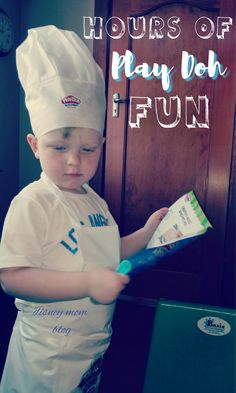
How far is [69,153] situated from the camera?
0.71 metres

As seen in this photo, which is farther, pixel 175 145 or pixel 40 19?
pixel 40 19

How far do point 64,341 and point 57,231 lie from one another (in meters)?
0.24

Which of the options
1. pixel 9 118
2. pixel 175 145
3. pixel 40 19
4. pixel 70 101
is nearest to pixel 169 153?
pixel 175 145

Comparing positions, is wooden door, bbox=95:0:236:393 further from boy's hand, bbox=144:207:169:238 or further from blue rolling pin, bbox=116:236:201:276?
blue rolling pin, bbox=116:236:201:276

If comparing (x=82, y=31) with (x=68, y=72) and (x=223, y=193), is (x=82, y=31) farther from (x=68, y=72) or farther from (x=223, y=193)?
(x=68, y=72)

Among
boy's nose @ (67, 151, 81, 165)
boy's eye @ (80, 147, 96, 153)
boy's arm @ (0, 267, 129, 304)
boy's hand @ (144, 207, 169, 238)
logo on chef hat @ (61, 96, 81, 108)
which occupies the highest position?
logo on chef hat @ (61, 96, 81, 108)

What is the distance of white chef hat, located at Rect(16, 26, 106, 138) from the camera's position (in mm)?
704

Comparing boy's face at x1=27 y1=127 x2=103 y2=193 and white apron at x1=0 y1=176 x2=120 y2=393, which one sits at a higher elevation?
boy's face at x1=27 y1=127 x2=103 y2=193

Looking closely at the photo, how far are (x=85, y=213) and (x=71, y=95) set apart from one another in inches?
10.4

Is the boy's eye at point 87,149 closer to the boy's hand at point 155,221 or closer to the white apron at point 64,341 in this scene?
the white apron at point 64,341

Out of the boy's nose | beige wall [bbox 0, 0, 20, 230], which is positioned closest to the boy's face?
the boy's nose

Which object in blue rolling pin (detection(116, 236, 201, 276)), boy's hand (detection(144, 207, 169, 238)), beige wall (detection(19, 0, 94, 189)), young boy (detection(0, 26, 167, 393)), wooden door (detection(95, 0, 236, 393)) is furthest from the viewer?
beige wall (detection(19, 0, 94, 189))

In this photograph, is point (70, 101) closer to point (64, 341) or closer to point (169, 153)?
point (64, 341)

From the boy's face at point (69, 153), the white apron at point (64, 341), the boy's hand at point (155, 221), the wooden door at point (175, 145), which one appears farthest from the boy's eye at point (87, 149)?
the wooden door at point (175, 145)
